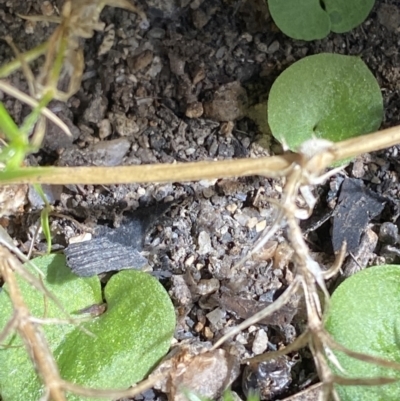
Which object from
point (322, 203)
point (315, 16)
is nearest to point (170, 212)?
point (322, 203)

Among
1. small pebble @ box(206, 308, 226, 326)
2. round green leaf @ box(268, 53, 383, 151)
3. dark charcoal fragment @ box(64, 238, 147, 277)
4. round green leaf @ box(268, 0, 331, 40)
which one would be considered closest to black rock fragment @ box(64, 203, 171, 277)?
dark charcoal fragment @ box(64, 238, 147, 277)

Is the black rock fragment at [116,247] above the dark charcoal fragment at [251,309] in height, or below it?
above

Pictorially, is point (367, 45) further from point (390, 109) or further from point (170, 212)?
point (170, 212)

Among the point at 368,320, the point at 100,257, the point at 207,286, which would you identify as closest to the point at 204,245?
the point at 207,286

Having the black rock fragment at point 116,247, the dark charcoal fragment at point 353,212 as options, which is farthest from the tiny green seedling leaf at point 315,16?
the black rock fragment at point 116,247

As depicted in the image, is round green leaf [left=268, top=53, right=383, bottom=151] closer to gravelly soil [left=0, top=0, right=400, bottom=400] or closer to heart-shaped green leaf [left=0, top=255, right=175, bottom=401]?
gravelly soil [left=0, top=0, right=400, bottom=400]

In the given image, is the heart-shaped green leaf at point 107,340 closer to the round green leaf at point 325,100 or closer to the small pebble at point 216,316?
the small pebble at point 216,316

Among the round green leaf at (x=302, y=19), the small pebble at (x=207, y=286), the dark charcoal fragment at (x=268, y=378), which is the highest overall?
the round green leaf at (x=302, y=19)
